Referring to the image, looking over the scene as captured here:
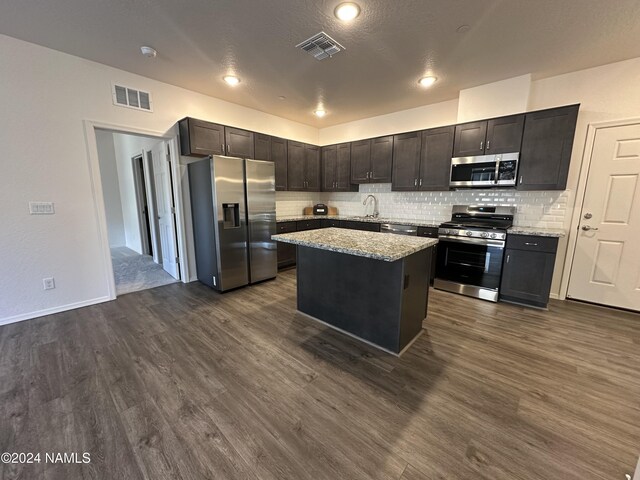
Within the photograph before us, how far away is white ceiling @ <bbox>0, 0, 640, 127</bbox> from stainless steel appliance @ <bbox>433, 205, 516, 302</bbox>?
182 cm

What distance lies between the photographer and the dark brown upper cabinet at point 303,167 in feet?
16.2

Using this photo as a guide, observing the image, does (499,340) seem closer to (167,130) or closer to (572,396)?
(572,396)

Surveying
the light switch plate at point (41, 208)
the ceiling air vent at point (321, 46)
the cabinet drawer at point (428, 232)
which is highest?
the ceiling air vent at point (321, 46)

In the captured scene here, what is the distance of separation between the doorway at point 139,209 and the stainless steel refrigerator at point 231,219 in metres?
0.57

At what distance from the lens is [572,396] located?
1793mm

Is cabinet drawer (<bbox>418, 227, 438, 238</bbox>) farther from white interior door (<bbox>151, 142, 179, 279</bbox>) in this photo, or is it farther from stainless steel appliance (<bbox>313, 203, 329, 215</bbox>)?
white interior door (<bbox>151, 142, 179, 279</bbox>)

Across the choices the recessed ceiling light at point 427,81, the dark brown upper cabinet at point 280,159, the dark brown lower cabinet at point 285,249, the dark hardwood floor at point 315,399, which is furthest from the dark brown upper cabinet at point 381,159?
Result: the dark hardwood floor at point 315,399

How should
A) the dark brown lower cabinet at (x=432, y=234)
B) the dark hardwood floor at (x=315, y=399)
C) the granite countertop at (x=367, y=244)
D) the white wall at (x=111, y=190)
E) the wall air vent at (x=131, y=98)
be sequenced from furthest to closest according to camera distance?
the white wall at (x=111, y=190) → the dark brown lower cabinet at (x=432, y=234) → the wall air vent at (x=131, y=98) → the granite countertop at (x=367, y=244) → the dark hardwood floor at (x=315, y=399)

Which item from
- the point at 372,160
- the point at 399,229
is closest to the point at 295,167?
the point at 372,160

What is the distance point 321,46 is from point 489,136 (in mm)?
2503

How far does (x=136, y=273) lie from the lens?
14.6ft

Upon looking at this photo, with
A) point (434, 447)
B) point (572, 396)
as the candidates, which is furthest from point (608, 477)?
point (434, 447)

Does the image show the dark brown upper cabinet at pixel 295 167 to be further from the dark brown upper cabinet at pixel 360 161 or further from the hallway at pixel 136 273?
the hallway at pixel 136 273

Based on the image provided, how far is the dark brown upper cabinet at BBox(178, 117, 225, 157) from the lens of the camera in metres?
3.53
